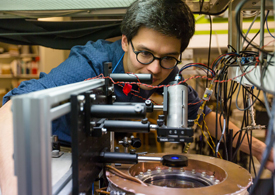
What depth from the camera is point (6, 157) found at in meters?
0.76

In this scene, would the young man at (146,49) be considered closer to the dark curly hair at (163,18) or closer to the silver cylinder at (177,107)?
the dark curly hair at (163,18)

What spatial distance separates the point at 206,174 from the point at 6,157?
699 mm

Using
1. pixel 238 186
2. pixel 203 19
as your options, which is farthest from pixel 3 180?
pixel 203 19

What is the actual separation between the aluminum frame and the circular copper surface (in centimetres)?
26

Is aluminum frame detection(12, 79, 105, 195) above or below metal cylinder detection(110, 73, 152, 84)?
below

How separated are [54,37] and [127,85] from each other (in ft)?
3.74

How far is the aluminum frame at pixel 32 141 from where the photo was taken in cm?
46

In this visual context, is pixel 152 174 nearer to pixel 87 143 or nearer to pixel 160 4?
pixel 87 143

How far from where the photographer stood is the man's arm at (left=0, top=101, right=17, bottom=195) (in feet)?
Result: 2.17

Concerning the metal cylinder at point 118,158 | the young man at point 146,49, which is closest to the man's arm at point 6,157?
the young man at point 146,49

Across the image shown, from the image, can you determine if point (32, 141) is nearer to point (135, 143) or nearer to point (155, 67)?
point (135, 143)

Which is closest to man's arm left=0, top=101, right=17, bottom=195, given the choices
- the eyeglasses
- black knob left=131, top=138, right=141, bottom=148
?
black knob left=131, top=138, right=141, bottom=148

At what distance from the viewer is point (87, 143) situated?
661 millimetres

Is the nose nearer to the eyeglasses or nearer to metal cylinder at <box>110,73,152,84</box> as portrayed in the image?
the eyeglasses
